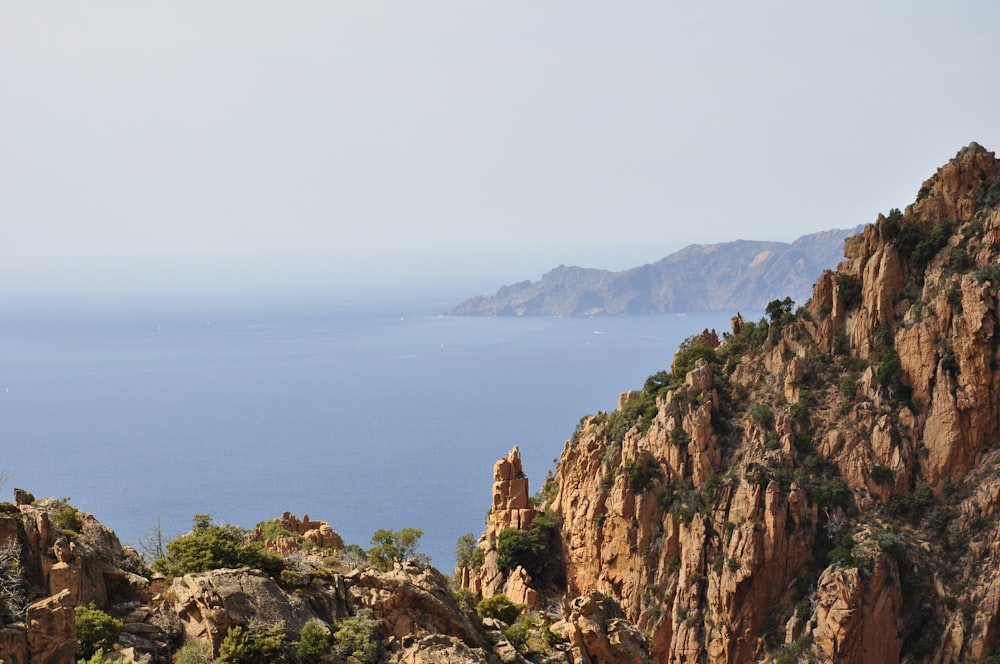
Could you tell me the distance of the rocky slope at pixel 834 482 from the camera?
1794 inches

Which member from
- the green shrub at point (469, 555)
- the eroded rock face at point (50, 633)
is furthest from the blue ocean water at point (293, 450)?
the eroded rock face at point (50, 633)

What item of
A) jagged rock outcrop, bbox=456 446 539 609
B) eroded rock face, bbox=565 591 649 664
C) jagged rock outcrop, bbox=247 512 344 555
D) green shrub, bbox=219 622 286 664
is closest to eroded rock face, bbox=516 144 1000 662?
jagged rock outcrop, bbox=456 446 539 609

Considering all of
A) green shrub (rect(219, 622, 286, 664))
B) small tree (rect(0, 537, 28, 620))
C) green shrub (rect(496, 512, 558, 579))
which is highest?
small tree (rect(0, 537, 28, 620))

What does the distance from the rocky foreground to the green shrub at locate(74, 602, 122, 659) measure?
13.3m

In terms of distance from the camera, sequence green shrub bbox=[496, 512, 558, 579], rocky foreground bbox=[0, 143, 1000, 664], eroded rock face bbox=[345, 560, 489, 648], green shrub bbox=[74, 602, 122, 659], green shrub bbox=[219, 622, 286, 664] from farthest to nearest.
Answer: green shrub bbox=[496, 512, 558, 579] < rocky foreground bbox=[0, 143, 1000, 664] < eroded rock face bbox=[345, 560, 489, 648] < green shrub bbox=[219, 622, 286, 664] < green shrub bbox=[74, 602, 122, 659]

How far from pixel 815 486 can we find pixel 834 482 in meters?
0.99

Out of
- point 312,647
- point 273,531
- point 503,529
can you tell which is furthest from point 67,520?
point 503,529

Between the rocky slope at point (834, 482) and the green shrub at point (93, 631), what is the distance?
3044cm

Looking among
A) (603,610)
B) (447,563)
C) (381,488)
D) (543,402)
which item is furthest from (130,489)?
(603,610)

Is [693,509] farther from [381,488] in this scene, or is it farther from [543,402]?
[543,402]

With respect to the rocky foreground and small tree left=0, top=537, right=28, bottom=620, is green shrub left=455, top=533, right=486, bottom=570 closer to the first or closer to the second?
the rocky foreground

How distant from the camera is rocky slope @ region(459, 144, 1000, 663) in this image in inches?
1794

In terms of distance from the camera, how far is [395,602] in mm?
25719

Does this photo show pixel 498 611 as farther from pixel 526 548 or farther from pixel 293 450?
pixel 293 450
